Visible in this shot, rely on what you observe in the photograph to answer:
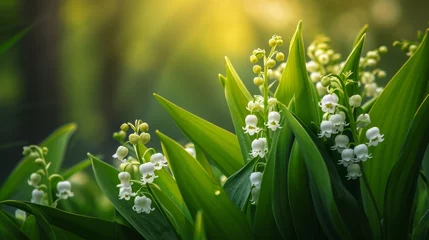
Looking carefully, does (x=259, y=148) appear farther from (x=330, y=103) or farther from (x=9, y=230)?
(x=9, y=230)

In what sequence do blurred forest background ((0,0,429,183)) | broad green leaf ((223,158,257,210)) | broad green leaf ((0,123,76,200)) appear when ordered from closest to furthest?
1. broad green leaf ((223,158,257,210))
2. broad green leaf ((0,123,76,200))
3. blurred forest background ((0,0,429,183))

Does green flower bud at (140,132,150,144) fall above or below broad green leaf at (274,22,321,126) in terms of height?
below

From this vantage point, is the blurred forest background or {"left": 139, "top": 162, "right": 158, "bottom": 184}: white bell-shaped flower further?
the blurred forest background

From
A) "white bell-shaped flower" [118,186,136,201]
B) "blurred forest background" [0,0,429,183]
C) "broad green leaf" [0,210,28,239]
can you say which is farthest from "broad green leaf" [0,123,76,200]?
"blurred forest background" [0,0,429,183]

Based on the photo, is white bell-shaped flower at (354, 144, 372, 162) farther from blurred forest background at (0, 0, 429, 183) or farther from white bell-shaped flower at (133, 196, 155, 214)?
blurred forest background at (0, 0, 429, 183)

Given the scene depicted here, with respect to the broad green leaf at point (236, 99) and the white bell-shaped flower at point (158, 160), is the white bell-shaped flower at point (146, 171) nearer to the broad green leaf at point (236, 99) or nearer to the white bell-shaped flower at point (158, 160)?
the white bell-shaped flower at point (158, 160)

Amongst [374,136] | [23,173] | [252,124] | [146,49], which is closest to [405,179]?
[374,136]

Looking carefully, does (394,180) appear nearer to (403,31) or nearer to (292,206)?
(292,206)

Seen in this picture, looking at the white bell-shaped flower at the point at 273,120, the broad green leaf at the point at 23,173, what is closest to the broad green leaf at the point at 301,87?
the white bell-shaped flower at the point at 273,120
